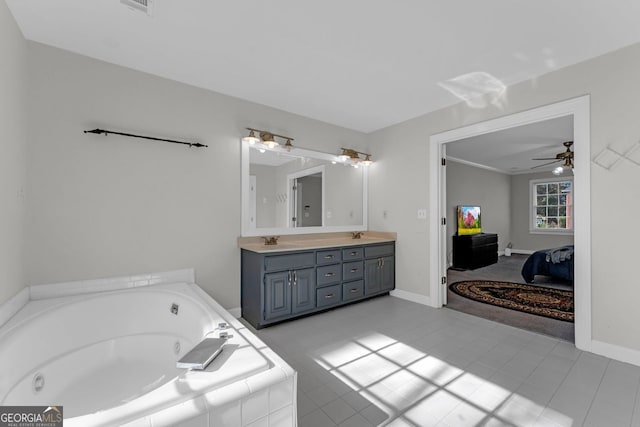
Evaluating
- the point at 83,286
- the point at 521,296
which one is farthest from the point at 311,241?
the point at 521,296

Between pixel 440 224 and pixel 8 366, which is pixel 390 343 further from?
pixel 8 366

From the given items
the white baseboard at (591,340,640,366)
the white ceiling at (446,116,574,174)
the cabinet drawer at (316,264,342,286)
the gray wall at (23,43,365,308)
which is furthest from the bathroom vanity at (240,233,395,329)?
the white ceiling at (446,116,574,174)

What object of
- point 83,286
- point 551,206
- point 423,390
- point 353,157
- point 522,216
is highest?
point 353,157

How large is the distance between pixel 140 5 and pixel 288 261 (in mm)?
2338

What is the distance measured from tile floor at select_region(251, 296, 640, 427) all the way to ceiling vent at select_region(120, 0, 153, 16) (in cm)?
268

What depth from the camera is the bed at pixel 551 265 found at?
14.5ft

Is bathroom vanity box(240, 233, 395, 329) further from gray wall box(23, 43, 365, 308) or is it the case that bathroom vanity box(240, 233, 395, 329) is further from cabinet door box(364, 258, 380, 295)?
gray wall box(23, 43, 365, 308)

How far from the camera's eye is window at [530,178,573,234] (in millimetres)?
7230

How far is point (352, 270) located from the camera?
140 inches

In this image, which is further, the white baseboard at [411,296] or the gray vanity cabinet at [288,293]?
the white baseboard at [411,296]

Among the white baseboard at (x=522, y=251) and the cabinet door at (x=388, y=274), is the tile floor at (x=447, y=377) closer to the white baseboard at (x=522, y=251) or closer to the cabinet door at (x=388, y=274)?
the cabinet door at (x=388, y=274)

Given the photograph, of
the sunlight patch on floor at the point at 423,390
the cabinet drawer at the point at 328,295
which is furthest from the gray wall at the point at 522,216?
the sunlight patch on floor at the point at 423,390

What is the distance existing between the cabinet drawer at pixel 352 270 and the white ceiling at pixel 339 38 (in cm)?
203

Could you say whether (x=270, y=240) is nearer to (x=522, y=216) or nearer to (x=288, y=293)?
(x=288, y=293)
